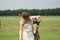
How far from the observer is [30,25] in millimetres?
7320

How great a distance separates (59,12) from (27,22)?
3292 inches

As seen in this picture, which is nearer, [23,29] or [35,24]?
[23,29]

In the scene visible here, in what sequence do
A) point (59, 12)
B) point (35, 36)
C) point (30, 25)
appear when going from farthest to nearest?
point (59, 12), point (35, 36), point (30, 25)

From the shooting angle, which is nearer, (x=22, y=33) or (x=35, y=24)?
(x=22, y=33)

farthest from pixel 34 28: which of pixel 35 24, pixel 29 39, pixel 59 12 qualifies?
pixel 59 12

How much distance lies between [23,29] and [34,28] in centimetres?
63

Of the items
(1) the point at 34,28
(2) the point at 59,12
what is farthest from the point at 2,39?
(2) the point at 59,12

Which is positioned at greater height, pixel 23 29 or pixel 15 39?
pixel 23 29

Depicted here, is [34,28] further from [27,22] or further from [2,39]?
[2,39]

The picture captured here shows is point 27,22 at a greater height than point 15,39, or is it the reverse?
point 27,22

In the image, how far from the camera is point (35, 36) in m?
7.79

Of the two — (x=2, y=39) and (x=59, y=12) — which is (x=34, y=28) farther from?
(x=59, y=12)

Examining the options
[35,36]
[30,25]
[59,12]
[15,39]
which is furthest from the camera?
[59,12]

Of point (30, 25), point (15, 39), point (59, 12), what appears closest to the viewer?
point (30, 25)
